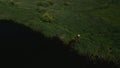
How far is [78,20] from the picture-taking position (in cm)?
3919

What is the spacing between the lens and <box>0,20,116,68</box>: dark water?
3064cm

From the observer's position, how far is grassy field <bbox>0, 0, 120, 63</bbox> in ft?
109

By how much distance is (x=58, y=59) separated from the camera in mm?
31422

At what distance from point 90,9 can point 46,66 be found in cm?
1592

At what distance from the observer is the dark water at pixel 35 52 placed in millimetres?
30641

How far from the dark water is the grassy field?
101 centimetres

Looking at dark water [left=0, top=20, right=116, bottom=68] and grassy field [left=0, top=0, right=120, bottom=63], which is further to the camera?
grassy field [left=0, top=0, right=120, bottom=63]

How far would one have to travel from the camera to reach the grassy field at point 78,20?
33.2 m

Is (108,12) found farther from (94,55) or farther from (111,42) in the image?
(94,55)

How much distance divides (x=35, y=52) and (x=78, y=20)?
949 cm

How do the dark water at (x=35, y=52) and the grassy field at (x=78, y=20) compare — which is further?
the grassy field at (x=78, y=20)

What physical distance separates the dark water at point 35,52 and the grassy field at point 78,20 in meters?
1.01

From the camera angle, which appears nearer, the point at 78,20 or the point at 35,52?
the point at 35,52

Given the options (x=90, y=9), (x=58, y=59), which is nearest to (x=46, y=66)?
(x=58, y=59)
